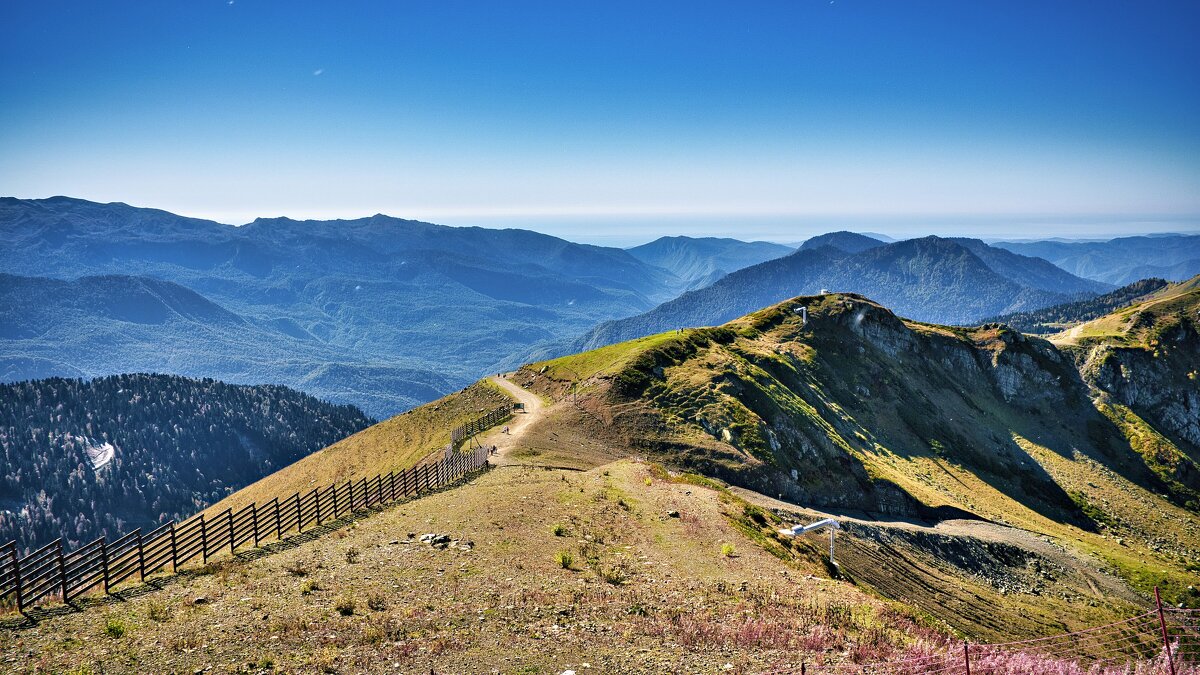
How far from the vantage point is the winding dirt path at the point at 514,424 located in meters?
56.4

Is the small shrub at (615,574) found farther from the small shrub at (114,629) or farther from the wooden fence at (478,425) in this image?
the wooden fence at (478,425)

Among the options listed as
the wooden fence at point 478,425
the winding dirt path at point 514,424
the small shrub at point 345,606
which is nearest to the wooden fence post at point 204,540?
the small shrub at point 345,606

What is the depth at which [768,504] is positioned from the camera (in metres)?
53.6

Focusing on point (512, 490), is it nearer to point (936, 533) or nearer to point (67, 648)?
point (67, 648)

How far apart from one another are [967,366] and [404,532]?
353ft

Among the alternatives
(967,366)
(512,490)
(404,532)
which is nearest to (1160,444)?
(967,366)

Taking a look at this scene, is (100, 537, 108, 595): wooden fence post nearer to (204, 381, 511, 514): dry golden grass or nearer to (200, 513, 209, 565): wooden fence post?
(200, 513, 209, 565): wooden fence post

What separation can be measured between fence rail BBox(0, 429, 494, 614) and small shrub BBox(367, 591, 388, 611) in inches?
329

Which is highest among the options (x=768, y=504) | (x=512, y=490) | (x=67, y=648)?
(x=67, y=648)

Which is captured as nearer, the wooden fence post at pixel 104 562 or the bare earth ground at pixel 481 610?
the bare earth ground at pixel 481 610

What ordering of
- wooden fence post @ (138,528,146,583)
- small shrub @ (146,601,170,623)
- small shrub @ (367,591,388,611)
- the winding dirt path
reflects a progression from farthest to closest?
1. the winding dirt path
2. wooden fence post @ (138,528,146,583)
3. small shrub @ (367,591,388,611)
4. small shrub @ (146,601,170,623)

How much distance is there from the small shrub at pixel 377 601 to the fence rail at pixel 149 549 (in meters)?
8.35

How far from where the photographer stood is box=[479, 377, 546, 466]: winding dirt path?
56444 mm

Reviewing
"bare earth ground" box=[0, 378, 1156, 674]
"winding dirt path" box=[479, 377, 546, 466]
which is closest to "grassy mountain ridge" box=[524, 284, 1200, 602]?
"winding dirt path" box=[479, 377, 546, 466]
